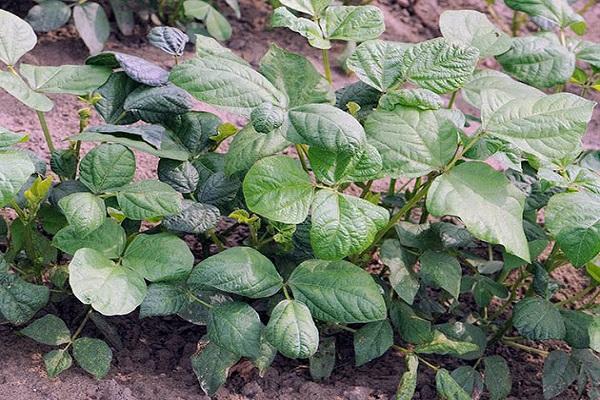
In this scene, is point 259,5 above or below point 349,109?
below

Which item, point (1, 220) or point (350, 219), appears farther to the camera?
point (1, 220)

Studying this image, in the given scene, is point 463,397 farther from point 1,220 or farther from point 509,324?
point 1,220

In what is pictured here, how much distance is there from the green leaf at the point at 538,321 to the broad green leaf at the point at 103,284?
716 millimetres

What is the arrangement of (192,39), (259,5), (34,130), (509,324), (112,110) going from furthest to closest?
(259,5) < (192,39) < (34,130) < (509,324) < (112,110)

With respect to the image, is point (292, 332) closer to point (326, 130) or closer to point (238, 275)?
point (238, 275)

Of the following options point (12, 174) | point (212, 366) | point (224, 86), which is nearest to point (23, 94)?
point (12, 174)

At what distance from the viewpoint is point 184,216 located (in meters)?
1.65

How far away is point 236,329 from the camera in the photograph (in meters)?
1.57

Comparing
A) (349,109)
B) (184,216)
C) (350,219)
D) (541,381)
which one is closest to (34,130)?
(184,216)

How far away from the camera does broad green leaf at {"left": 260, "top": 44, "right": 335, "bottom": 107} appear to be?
169cm

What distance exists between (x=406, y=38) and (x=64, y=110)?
123cm

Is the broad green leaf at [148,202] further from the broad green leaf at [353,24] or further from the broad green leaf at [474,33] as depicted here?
the broad green leaf at [474,33]

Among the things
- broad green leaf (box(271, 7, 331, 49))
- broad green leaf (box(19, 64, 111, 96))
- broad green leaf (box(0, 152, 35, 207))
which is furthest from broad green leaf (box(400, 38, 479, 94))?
broad green leaf (box(0, 152, 35, 207))

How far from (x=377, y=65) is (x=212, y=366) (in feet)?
2.03
